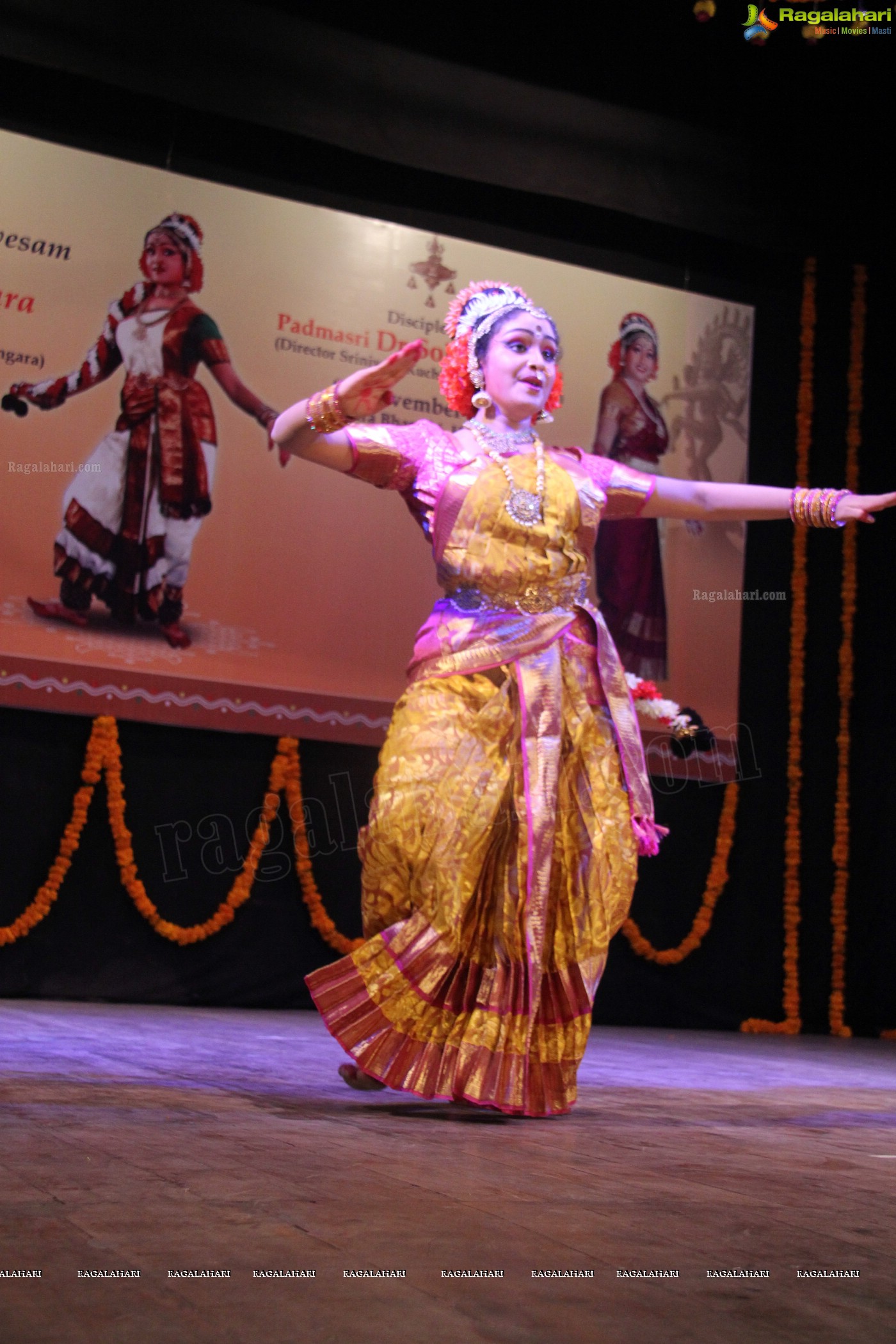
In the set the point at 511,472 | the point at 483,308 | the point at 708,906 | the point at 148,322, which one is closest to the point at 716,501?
Result: the point at 511,472

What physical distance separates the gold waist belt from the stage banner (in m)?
2.19

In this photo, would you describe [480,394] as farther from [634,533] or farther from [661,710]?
[634,533]

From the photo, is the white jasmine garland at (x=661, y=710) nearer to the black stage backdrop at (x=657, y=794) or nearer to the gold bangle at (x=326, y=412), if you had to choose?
the black stage backdrop at (x=657, y=794)

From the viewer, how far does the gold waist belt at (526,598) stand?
276 cm

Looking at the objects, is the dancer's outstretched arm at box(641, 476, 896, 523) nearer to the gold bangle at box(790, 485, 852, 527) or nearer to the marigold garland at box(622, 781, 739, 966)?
the gold bangle at box(790, 485, 852, 527)

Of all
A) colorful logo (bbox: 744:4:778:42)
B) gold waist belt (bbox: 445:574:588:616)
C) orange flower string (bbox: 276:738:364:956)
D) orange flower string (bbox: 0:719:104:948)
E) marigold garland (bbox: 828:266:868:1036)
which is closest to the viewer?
gold waist belt (bbox: 445:574:588:616)

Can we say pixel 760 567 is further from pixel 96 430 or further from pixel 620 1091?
pixel 620 1091

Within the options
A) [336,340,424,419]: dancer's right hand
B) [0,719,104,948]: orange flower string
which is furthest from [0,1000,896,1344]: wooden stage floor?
[0,719,104,948]: orange flower string

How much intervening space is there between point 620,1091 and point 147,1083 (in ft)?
3.40

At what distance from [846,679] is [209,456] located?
296cm

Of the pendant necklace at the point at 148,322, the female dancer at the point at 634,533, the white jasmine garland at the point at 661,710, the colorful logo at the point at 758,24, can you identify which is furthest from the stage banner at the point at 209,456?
the colorful logo at the point at 758,24

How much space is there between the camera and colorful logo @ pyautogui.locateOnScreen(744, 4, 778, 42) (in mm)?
4805

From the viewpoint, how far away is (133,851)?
15.8 feet

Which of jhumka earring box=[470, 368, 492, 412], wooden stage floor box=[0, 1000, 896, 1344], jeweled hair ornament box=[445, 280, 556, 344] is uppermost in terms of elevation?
jeweled hair ornament box=[445, 280, 556, 344]
